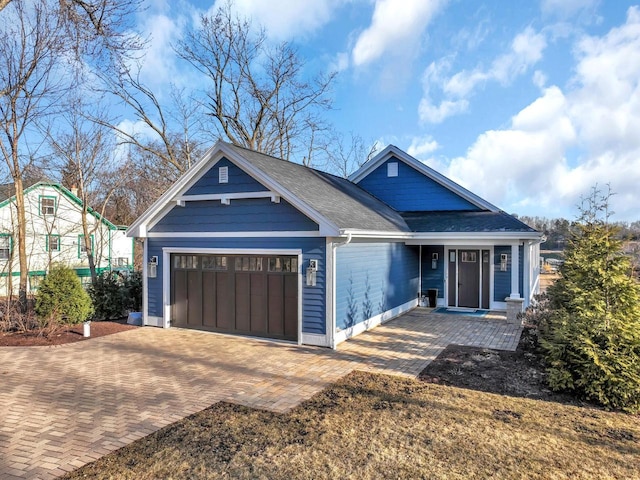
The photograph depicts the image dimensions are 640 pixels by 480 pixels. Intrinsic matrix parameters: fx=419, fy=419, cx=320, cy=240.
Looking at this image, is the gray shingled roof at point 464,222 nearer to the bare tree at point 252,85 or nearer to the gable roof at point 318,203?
the gable roof at point 318,203

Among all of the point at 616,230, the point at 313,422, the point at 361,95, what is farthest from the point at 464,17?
the point at 313,422

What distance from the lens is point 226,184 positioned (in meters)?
10.6

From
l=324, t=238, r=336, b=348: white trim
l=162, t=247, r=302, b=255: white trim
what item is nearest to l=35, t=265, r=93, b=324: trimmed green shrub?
l=162, t=247, r=302, b=255: white trim

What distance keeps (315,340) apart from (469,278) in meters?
7.56

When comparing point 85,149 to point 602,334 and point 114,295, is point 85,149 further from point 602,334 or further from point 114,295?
point 602,334

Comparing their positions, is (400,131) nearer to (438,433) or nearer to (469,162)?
(469,162)

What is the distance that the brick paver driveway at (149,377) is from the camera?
4.97 m

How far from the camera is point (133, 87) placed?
21344mm

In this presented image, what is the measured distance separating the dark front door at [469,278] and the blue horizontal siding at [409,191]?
82.8 inches

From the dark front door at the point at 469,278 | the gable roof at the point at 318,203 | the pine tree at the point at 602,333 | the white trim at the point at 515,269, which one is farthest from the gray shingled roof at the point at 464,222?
the pine tree at the point at 602,333

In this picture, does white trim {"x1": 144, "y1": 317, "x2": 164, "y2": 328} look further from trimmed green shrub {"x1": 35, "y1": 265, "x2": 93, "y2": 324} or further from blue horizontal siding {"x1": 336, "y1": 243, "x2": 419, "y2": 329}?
blue horizontal siding {"x1": 336, "y1": 243, "x2": 419, "y2": 329}

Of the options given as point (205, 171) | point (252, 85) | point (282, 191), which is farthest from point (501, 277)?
point (252, 85)

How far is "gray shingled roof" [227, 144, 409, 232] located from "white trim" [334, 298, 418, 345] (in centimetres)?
252

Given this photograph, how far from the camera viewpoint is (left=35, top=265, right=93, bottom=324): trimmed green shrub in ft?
35.6
